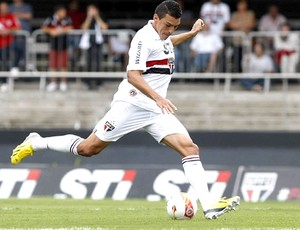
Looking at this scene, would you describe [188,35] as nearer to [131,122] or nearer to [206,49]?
[131,122]

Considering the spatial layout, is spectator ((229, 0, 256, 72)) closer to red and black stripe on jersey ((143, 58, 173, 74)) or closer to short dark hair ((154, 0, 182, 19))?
red and black stripe on jersey ((143, 58, 173, 74))

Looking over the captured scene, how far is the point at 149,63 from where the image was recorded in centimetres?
1373

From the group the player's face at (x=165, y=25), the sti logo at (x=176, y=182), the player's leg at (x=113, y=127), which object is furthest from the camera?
the sti logo at (x=176, y=182)

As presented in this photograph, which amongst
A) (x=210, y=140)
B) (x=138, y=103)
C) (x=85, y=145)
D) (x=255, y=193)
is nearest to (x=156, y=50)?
(x=138, y=103)

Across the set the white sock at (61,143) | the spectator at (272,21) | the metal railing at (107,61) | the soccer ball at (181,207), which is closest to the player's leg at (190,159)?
the soccer ball at (181,207)

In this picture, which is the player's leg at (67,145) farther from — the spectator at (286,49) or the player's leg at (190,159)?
the spectator at (286,49)

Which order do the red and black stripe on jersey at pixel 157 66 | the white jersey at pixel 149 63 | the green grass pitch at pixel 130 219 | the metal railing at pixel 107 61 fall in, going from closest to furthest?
the green grass pitch at pixel 130 219
the white jersey at pixel 149 63
the red and black stripe on jersey at pixel 157 66
the metal railing at pixel 107 61

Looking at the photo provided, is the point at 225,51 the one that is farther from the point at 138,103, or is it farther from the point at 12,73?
the point at 138,103

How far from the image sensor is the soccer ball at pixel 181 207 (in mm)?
13297

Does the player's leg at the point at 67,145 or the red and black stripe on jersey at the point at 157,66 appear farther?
the player's leg at the point at 67,145

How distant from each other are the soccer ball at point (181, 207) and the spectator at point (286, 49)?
12.7 m

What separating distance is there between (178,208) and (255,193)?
28.2 feet

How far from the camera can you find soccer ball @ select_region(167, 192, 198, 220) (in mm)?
13297

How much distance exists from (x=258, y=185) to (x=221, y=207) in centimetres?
890
